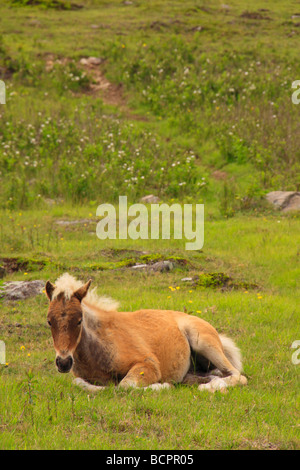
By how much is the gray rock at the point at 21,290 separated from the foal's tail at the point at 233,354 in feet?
14.5

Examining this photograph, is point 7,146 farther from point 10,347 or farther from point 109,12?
point 109,12

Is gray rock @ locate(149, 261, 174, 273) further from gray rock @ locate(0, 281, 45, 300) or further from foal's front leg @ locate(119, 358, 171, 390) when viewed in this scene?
foal's front leg @ locate(119, 358, 171, 390)

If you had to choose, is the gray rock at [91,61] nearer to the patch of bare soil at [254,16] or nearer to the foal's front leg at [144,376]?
the patch of bare soil at [254,16]

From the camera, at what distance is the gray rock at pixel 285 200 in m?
18.4

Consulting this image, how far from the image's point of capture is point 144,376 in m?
6.64

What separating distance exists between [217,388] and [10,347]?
3.10 m

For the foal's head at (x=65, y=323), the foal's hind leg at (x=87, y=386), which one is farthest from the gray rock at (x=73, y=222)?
the foal's head at (x=65, y=323)

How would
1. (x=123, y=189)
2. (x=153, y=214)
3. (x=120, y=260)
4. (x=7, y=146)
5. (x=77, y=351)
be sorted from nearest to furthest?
(x=77, y=351)
(x=120, y=260)
(x=153, y=214)
(x=123, y=189)
(x=7, y=146)

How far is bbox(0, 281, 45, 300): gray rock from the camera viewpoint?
1093cm

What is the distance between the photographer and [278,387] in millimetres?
7070

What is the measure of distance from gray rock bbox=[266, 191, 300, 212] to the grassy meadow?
0.28m

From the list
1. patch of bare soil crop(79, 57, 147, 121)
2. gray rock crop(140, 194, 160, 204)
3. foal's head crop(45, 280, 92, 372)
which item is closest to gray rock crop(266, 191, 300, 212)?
gray rock crop(140, 194, 160, 204)

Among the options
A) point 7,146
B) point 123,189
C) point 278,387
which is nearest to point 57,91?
point 7,146

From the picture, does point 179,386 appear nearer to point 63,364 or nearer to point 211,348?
point 211,348
